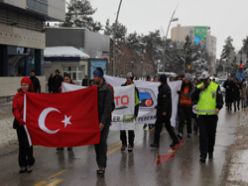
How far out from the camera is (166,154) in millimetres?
11672

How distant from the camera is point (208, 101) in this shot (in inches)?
420

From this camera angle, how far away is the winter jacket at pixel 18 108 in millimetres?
9219

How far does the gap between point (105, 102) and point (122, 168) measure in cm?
152

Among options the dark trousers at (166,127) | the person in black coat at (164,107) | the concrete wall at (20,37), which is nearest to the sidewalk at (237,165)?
the dark trousers at (166,127)

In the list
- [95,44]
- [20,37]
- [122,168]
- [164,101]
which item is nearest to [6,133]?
[164,101]

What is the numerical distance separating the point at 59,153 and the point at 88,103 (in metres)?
2.64

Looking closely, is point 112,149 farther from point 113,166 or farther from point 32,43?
point 32,43

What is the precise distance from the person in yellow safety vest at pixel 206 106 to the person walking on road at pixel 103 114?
248cm

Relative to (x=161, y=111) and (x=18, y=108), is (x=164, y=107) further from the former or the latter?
(x=18, y=108)

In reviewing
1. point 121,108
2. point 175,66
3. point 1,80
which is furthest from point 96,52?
point 175,66

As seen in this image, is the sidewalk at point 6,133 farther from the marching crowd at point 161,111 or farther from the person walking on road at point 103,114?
the person walking on road at point 103,114

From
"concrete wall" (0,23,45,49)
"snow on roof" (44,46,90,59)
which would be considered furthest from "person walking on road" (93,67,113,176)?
"snow on roof" (44,46,90,59)

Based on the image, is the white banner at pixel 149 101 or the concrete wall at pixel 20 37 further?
the concrete wall at pixel 20 37

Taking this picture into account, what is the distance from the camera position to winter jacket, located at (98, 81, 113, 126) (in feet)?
29.8
